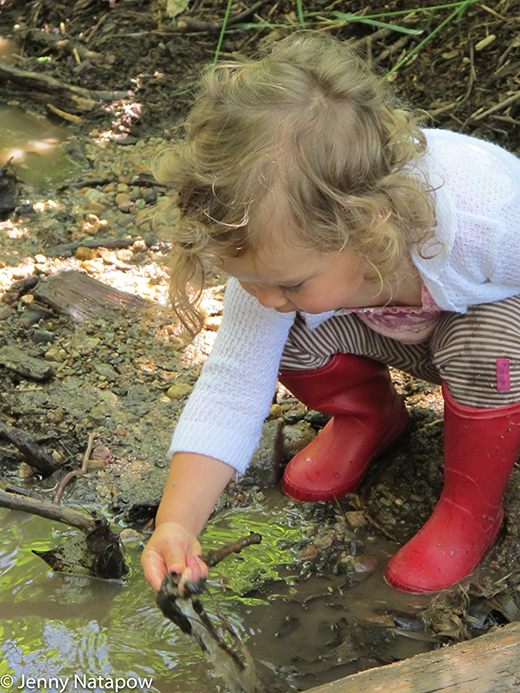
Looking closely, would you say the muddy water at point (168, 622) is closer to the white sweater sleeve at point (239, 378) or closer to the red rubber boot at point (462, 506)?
the red rubber boot at point (462, 506)

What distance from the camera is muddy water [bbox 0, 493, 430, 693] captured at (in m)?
1.53

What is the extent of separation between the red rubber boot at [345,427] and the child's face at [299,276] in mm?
474

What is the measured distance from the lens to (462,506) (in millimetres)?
1809

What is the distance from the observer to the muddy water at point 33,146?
10.7 feet

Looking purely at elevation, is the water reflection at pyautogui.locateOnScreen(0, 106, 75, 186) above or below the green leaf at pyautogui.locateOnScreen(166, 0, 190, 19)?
below

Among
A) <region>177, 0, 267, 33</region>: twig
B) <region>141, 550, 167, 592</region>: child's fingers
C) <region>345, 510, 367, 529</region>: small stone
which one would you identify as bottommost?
<region>345, 510, 367, 529</region>: small stone

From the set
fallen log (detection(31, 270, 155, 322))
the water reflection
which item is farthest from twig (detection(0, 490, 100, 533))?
the water reflection

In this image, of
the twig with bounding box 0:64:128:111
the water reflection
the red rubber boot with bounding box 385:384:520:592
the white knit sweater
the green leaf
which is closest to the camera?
the white knit sweater

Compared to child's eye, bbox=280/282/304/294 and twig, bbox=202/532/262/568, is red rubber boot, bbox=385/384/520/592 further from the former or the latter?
child's eye, bbox=280/282/304/294

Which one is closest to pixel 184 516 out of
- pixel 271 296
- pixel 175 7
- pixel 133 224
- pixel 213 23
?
pixel 271 296

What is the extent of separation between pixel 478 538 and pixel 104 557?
2.75 feet

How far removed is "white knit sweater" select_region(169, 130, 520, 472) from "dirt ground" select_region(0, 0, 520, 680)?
232 mm

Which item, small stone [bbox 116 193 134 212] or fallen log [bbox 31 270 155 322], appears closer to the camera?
fallen log [bbox 31 270 155 322]

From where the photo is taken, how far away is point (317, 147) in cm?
137
